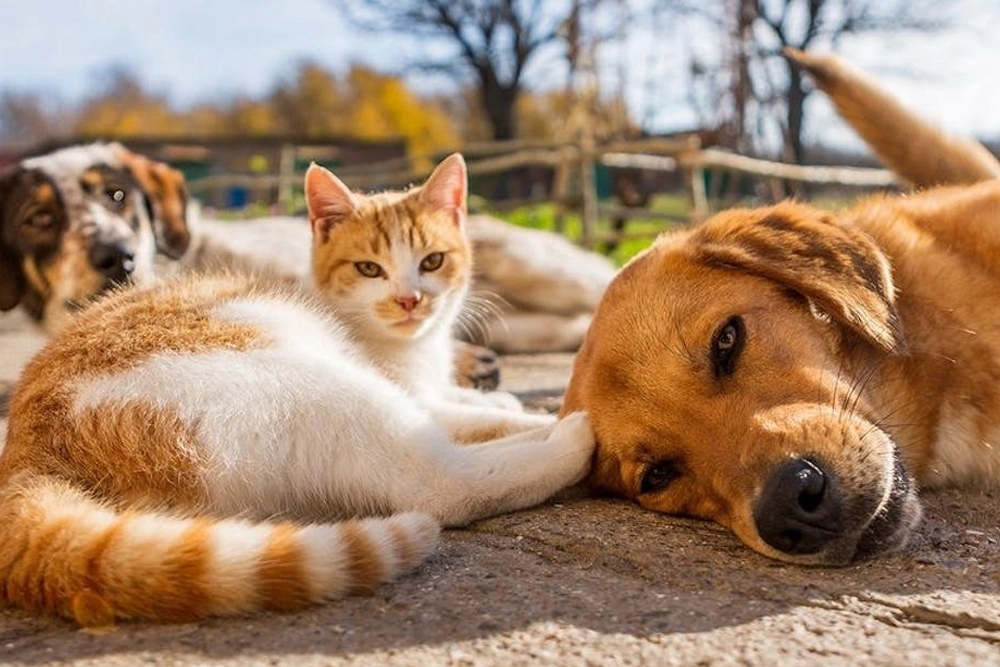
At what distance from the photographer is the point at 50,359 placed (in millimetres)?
2635

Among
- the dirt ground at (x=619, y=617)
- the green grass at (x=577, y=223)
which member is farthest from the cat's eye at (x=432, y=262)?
the green grass at (x=577, y=223)

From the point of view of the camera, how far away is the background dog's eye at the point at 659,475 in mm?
2496

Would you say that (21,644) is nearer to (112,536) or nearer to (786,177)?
(112,536)

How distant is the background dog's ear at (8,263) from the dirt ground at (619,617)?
3745mm

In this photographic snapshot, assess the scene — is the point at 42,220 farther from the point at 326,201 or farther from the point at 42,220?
the point at 326,201

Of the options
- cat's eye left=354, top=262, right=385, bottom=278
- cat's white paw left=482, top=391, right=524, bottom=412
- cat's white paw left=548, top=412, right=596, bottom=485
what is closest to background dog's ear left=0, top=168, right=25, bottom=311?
cat's eye left=354, top=262, right=385, bottom=278

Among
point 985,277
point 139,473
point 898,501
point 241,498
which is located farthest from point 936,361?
point 139,473

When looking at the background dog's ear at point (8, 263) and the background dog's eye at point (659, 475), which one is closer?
the background dog's eye at point (659, 475)

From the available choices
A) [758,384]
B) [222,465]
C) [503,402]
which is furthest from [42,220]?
[758,384]

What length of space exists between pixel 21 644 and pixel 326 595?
21.4 inches

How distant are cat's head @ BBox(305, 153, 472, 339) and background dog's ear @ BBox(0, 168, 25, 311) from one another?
6.88 feet

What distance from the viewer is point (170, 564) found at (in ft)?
6.10

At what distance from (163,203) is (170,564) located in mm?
4004

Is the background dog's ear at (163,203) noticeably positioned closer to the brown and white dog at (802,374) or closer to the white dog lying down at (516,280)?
the white dog lying down at (516,280)
